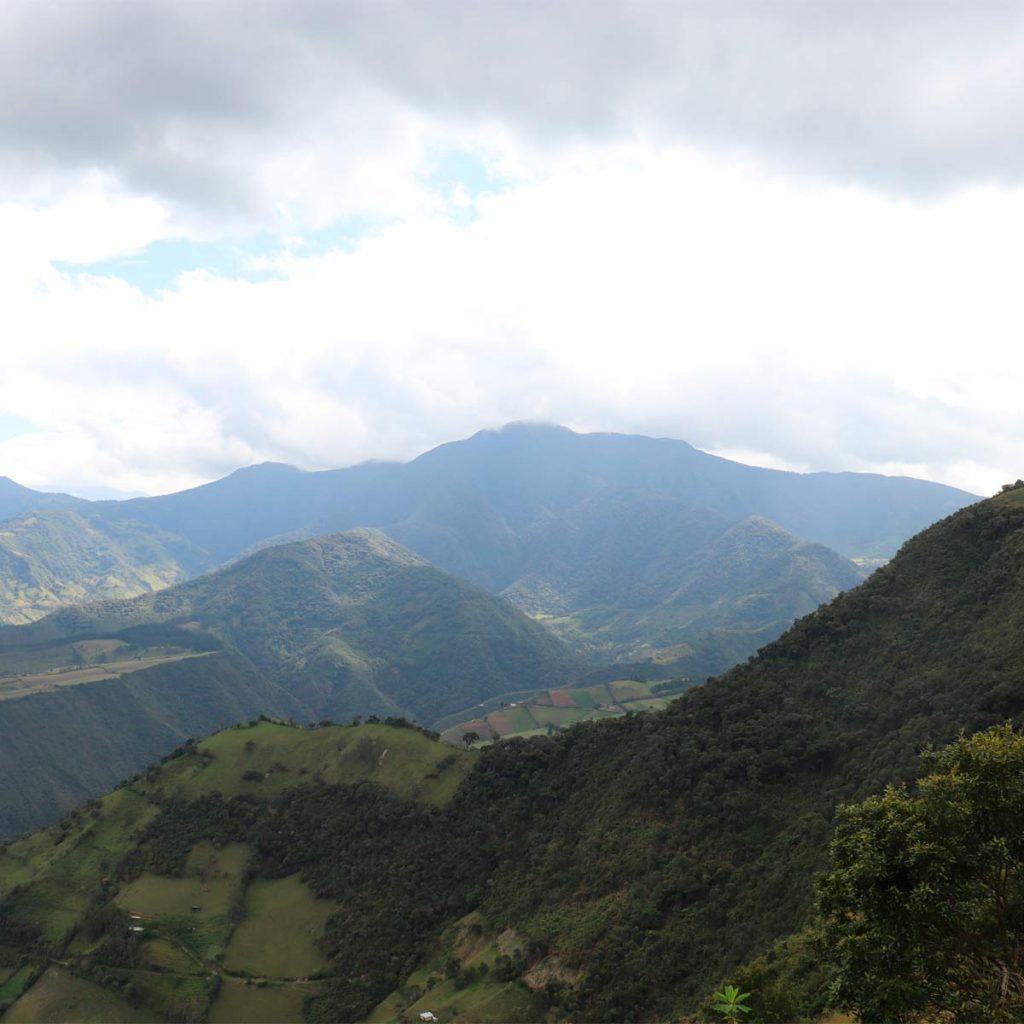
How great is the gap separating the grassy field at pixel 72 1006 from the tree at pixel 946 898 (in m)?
72.0

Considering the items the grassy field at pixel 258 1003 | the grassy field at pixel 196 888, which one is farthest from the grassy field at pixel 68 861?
the grassy field at pixel 258 1003

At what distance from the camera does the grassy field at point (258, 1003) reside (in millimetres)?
68938

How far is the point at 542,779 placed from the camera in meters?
84.7

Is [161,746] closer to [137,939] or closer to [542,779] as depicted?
[137,939]

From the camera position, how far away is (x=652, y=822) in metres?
68.4

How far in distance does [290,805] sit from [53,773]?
104 meters

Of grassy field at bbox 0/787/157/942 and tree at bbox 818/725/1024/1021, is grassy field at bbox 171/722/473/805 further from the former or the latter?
tree at bbox 818/725/1024/1021

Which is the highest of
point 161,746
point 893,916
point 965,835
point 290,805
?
point 965,835

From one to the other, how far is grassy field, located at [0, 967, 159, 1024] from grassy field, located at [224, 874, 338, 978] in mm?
9240

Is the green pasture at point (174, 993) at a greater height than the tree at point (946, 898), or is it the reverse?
the tree at point (946, 898)

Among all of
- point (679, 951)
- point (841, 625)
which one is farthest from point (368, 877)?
point (841, 625)

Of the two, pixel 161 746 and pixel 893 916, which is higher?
pixel 893 916

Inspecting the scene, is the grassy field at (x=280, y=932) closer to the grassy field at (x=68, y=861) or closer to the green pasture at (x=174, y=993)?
the green pasture at (x=174, y=993)

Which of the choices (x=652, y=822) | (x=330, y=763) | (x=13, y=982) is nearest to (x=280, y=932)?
(x=330, y=763)
